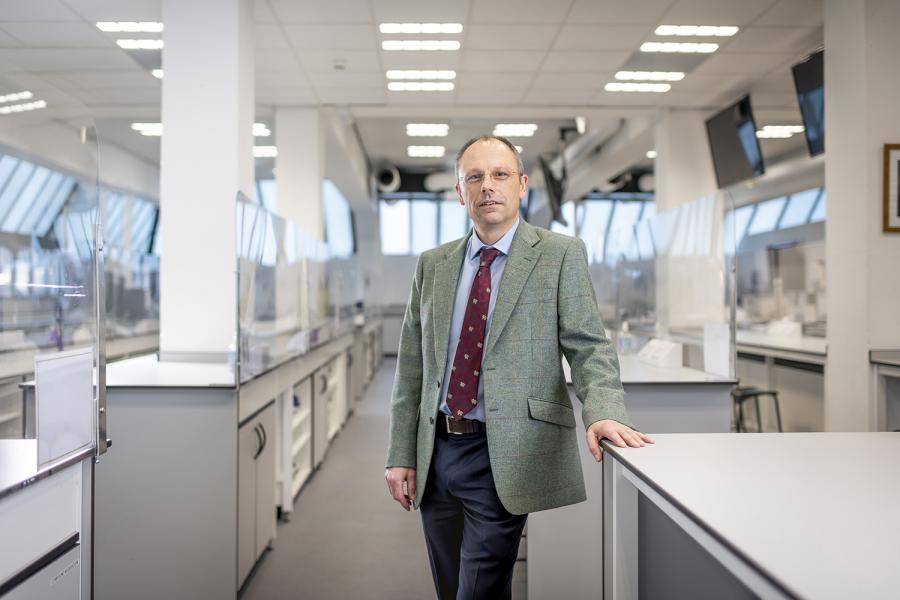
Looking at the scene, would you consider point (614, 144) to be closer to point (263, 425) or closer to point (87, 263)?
point (263, 425)

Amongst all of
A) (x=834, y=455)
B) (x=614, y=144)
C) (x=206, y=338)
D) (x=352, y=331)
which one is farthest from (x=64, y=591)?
(x=614, y=144)

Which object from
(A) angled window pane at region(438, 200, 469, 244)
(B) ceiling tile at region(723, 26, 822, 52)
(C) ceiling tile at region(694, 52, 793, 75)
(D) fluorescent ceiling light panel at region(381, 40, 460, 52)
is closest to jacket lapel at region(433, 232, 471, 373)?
(D) fluorescent ceiling light panel at region(381, 40, 460, 52)

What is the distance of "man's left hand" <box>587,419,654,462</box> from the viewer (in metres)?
1.49

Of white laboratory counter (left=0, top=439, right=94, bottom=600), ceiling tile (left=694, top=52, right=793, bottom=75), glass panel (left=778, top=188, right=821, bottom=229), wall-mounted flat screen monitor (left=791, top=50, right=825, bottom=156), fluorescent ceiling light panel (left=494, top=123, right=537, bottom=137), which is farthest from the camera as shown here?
glass panel (left=778, top=188, right=821, bottom=229)

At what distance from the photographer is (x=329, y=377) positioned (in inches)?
223

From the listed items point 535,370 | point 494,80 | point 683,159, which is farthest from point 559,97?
point 535,370

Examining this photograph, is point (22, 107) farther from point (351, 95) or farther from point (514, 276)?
point (351, 95)

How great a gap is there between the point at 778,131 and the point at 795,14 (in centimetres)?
398

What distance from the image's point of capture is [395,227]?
14.9m

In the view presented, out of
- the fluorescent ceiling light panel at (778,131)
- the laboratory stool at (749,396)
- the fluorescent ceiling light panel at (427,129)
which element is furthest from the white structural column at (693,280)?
the fluorescent ceiling light panel at (427,129)

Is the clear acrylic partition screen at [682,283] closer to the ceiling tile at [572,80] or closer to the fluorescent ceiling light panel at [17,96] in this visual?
the ceiling tile at [572,80]

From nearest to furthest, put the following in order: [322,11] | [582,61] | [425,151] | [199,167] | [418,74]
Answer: [199,167], [322,11], [582,61], [418,74], [425,151]

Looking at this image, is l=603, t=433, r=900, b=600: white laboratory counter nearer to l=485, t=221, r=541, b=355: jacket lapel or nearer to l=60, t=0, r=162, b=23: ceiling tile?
l=485, t=221, r=541, b=355: jacket lapel

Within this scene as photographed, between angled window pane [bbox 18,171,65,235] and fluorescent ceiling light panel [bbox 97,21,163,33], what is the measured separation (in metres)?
3.35
